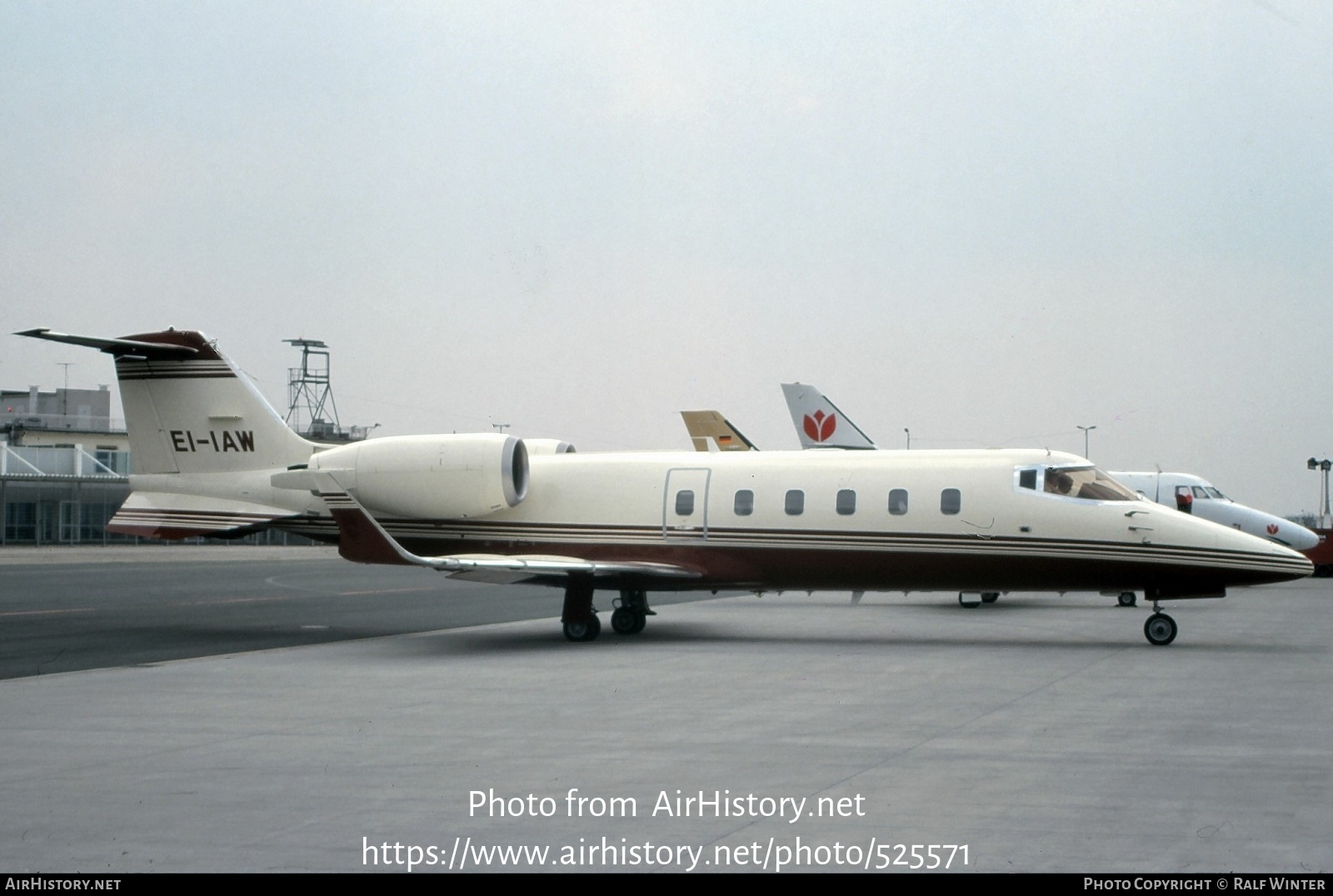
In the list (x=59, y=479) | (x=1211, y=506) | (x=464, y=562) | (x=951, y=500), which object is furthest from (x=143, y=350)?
(x=59, y=479)

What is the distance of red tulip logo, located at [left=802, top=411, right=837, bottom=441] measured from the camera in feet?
152

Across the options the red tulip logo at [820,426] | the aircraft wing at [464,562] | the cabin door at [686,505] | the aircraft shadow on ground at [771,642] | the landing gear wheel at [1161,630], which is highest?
the red tulip logo at [820,426]

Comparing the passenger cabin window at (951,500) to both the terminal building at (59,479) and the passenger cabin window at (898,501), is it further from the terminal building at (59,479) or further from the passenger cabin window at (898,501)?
the terminal building at (59,479)

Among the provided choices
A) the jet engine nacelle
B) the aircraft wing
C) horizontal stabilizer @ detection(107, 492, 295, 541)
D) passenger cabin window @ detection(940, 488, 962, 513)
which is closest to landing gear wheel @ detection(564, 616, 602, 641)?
the aircraft wing

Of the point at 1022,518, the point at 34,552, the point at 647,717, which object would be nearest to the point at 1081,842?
the point at 647,717

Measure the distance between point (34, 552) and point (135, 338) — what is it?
139 feet

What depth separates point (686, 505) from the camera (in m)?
20.9

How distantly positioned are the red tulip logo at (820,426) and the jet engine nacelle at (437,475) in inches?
1023

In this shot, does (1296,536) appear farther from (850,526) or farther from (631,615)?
(631,615)

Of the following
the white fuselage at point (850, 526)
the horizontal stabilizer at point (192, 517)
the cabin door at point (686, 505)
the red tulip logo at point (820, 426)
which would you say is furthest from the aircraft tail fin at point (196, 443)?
the red tulip logo at point (820, 426)

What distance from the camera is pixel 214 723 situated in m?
11.8

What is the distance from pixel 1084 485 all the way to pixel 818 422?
1079 inches

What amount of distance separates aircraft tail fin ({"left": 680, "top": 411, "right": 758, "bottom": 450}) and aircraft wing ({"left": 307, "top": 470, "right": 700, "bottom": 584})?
28.8 m

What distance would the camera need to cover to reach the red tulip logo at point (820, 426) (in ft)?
152
